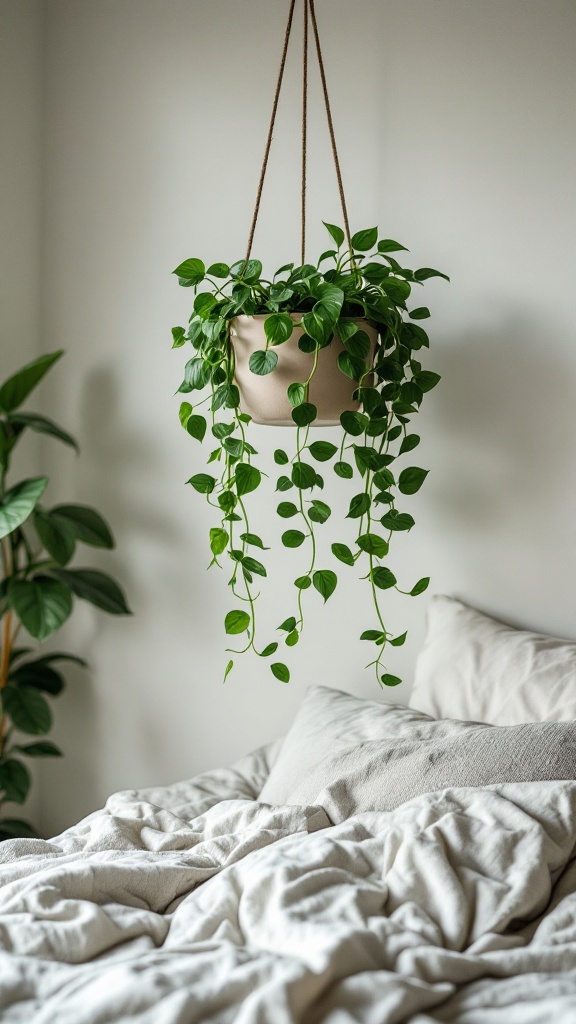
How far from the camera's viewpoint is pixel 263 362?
1519 millimetres

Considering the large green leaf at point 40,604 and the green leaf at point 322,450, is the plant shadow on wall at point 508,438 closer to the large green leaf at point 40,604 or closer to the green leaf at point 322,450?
the green leaf at point 322,450

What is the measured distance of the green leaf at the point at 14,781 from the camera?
7.02 ft

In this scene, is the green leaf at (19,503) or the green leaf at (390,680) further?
the green leaf at (19,503)

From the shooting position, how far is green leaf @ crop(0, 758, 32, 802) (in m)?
2.14

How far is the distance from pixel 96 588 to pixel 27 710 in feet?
1.02

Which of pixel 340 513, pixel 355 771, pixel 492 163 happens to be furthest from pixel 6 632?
pixel 492 163

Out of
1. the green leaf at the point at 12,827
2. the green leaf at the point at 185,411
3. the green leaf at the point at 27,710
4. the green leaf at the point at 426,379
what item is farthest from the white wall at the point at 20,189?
the green leaf at the point at 426,379

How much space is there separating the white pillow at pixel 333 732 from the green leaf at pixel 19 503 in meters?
0.70

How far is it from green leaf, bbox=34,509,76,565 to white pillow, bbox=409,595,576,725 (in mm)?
774

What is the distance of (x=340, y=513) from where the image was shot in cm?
198

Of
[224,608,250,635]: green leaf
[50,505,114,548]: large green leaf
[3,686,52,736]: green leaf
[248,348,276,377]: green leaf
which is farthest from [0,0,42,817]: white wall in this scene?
[248,348,276,377]: green leaf

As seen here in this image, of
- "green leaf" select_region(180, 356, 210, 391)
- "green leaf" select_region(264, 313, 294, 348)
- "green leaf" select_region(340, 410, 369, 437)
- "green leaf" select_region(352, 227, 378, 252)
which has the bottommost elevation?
"green leaf" select_region(340, 410, 369, 437)

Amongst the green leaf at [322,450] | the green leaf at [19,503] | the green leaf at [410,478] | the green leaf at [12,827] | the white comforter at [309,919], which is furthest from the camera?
the green leaf at [12,827]

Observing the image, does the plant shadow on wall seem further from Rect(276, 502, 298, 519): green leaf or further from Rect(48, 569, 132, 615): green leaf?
Rect(48, 569, 132, 615): green leaf
